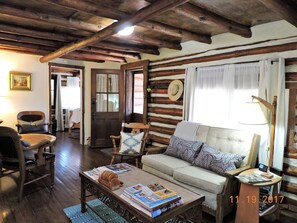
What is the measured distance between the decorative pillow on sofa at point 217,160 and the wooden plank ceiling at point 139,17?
1650 millimetres

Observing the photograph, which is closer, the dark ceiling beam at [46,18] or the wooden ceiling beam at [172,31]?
the dark ceiling beam at [46,18]

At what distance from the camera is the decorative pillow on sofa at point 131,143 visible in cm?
408

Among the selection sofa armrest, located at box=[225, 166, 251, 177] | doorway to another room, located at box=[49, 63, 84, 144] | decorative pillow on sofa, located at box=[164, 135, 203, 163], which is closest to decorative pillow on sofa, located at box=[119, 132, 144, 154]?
decorative pillow on sofa, located at box=[164, 135, 203, 163]

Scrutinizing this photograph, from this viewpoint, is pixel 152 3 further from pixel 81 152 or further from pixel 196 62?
pixel 81 152

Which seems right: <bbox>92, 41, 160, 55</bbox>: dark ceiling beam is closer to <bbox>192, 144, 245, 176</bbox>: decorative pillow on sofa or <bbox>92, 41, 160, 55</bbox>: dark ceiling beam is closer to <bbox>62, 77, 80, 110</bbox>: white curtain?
<bbox>192, 144, 245, 176</bbox>: decorative pillow on sofa

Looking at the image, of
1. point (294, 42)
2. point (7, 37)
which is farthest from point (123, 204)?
point (7, 37)

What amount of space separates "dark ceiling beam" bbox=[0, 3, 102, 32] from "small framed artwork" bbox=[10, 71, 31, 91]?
10.2 feet

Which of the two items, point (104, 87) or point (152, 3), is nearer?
point (152, 3)

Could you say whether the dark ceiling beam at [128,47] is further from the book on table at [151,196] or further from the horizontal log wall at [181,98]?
the book on table at [151,196]

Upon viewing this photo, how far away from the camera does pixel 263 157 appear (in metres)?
3.02

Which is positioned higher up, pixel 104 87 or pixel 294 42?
pixel 294 42

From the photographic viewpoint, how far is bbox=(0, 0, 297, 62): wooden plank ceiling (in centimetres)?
228

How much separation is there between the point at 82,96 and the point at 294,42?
5.06 meters

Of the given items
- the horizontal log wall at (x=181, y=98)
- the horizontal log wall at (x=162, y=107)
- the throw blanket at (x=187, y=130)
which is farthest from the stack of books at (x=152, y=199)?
the horizontal log wall at (x=162, y=107)
